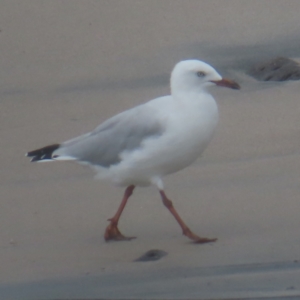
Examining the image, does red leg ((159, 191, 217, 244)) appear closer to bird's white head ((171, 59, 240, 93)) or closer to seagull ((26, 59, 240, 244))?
seagull ((26, 59, 240, 244))

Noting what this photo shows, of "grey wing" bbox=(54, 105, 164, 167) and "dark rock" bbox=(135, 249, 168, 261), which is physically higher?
"grey wing" bbox=(54, 105, 164, 167)

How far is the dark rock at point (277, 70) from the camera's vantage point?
8.07m

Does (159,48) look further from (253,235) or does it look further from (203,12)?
(253,235)

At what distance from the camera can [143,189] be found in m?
6.23

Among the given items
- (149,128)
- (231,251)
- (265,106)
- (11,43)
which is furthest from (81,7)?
(231,251)

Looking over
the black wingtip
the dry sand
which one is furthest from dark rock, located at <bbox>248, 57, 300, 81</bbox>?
the black wingtip

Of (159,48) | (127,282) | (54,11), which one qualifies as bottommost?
(127,282)

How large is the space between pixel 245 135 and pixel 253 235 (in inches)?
73.0

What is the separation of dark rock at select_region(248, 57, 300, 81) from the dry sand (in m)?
0.15

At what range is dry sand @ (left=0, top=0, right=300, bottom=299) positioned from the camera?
4.85 metres

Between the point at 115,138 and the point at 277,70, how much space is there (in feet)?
9.76

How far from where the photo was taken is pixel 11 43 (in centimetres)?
962

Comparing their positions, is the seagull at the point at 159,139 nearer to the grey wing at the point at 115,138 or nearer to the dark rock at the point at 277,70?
the grey wing at the point at 115,138

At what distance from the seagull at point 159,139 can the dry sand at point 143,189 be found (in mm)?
260
